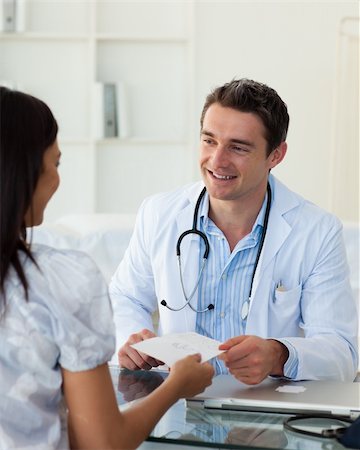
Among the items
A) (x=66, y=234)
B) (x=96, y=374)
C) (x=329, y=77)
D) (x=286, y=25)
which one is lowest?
(x=66, y=234)

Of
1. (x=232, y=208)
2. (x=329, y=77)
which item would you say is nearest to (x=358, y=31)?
(x=329, y=77)

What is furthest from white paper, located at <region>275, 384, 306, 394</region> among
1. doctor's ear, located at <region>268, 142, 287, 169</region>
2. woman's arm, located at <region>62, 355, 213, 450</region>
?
doctor's ear, located at <region>268, 142, 287, 169</region>

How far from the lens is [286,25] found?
4879mm

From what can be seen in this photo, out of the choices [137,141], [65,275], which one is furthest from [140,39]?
[65,275]

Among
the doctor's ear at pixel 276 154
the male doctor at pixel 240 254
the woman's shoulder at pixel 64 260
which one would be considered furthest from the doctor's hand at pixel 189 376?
the doctor's ear at pixel 276 154

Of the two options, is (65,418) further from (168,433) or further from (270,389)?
(270,389)

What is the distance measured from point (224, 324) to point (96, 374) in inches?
38.0

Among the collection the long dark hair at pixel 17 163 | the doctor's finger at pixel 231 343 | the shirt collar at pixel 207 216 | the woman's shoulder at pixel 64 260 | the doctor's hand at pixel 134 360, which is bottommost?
the doctor's hand at pixel 134 360

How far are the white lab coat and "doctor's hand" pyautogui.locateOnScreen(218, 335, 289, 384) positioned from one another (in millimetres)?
196

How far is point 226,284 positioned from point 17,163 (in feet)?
3.45

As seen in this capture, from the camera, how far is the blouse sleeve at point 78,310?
3.64 ft

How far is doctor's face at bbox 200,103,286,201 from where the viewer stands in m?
2.10

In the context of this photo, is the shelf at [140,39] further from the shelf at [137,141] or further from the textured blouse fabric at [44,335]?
the textured blouse fabric at [44,335]

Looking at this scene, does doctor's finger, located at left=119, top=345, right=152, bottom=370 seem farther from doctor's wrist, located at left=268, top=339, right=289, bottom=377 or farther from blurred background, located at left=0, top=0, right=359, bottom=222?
blurred background, located at left=0, top=0, right=359, bottom=222
